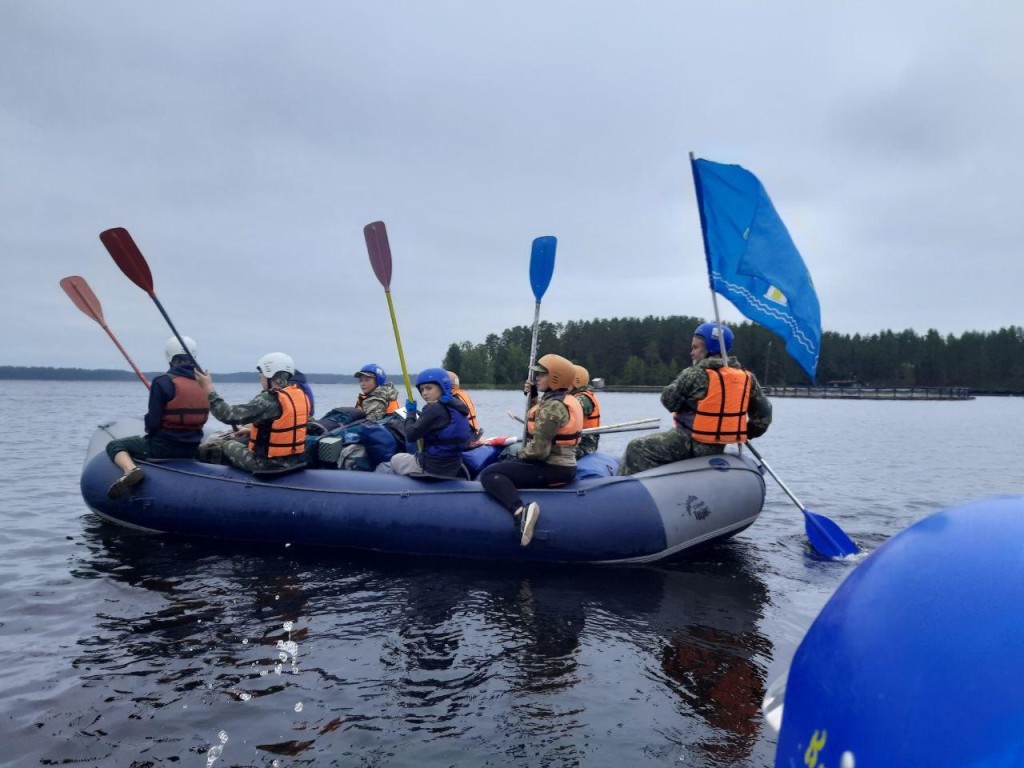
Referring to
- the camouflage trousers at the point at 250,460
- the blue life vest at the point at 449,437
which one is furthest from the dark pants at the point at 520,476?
the camouflage trousers at the point at 250,460

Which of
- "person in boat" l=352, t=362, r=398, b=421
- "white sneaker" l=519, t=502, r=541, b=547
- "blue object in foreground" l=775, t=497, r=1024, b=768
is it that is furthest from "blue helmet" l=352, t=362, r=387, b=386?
"blue object in foreground" l=775, t=497, r=1024, b=768

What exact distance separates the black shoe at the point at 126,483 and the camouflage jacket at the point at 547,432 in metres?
4.21

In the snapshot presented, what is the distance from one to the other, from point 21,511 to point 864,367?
11411 cm

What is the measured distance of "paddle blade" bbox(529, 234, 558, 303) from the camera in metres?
8.77

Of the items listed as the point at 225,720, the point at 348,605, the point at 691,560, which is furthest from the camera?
the point at 691,560

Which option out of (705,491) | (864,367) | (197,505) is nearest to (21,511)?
(197,505)

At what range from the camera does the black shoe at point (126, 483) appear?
24.7 feet

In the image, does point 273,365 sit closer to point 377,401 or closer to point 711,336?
point 377,401

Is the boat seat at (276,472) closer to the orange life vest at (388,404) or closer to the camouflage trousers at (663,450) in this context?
the orange life vest at (388,404)

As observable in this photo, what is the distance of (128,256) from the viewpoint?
807 centimetres

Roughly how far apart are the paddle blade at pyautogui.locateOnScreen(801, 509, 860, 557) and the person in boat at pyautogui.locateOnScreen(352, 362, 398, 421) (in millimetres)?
5378

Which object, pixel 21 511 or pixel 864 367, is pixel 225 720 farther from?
pixel 864 367

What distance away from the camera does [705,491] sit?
6859 mm

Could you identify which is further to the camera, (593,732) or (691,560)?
(691,560)
